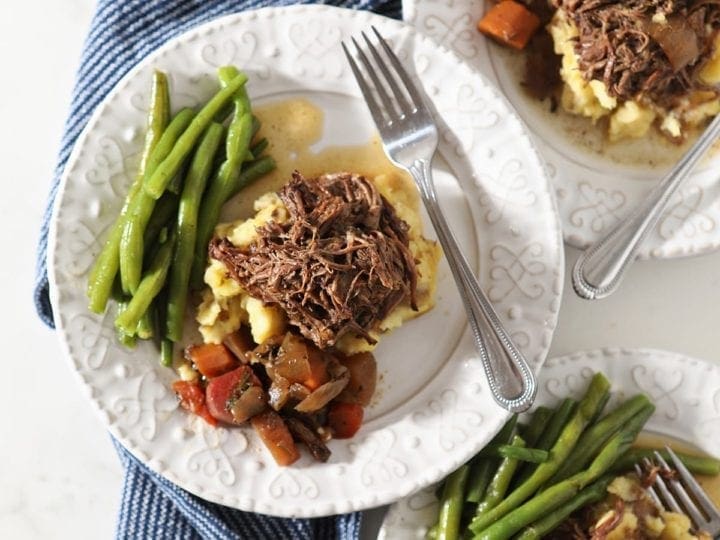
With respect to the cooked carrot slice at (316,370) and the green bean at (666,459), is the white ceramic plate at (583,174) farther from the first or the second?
the cooked carrot slice at (316,370)

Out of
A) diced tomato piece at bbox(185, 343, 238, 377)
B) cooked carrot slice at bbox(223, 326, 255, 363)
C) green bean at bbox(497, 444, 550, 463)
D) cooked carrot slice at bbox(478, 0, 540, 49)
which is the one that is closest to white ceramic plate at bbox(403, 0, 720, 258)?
cooked carrot slice at bbox(478, 0, 540, 49)

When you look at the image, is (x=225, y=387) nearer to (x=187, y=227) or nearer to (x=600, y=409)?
(x=187, y=227)

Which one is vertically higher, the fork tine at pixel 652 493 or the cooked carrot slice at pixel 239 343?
the cooked carrot slice at pixel 239 343

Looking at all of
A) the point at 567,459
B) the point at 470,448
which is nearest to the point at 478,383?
the point at 470,448

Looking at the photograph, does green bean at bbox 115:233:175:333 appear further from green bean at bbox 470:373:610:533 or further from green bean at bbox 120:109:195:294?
green bean at bbox 470:373:610:533

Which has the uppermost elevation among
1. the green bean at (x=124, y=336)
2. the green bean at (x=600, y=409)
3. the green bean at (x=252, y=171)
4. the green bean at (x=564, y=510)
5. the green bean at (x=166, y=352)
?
the green bean at (x=252, y=171)

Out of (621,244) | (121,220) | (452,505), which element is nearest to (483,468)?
(452,505)

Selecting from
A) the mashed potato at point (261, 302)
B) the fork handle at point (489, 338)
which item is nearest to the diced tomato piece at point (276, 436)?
the mashed potato at point (261, 302)
